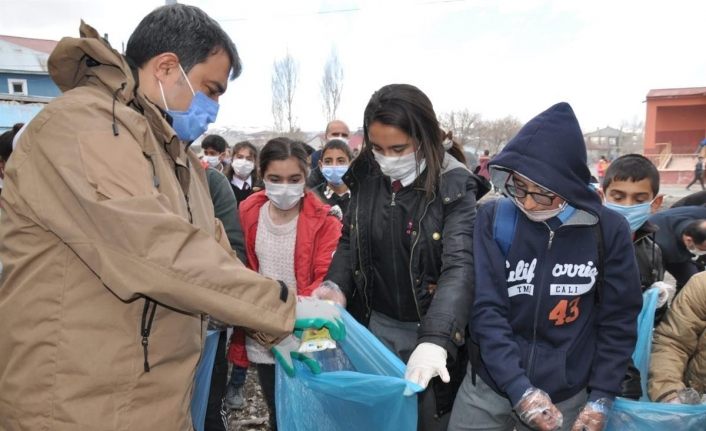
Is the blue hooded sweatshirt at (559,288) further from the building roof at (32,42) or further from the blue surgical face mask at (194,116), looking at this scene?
the building roof at (32,42)

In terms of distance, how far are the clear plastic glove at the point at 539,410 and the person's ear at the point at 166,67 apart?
1485mm

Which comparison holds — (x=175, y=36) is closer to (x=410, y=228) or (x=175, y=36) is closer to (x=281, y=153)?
(x=410, y=228)

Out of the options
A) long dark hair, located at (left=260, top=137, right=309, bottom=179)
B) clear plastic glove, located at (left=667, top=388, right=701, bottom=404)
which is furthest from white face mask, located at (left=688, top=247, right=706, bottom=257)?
long dark hair, located at (left=260, top=137, right=309, bottom=179)

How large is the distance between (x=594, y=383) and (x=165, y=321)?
139 cm

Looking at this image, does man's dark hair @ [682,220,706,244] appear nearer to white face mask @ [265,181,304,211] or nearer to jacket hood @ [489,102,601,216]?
jacket hood @ [489,102,601,216]

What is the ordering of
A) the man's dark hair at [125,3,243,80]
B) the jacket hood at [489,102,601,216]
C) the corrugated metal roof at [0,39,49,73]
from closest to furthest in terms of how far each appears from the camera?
the man's dark hair at [125,3,243,80]
the jacket hood at [489,102,601,216]
the corrugated metal roof at [0,39,49,73]

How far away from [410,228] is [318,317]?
21.4 inches

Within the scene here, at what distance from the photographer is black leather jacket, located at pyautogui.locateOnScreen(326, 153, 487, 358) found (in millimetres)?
1715

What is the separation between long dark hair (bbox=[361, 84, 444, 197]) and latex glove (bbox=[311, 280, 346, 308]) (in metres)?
0.57

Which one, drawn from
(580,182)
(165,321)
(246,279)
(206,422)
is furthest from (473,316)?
(206,422)

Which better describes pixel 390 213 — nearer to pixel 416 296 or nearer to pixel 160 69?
pixel 416 296

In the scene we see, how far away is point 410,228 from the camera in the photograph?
1911 millimetres

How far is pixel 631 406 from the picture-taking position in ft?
5.61

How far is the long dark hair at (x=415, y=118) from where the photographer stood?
1.91 m
